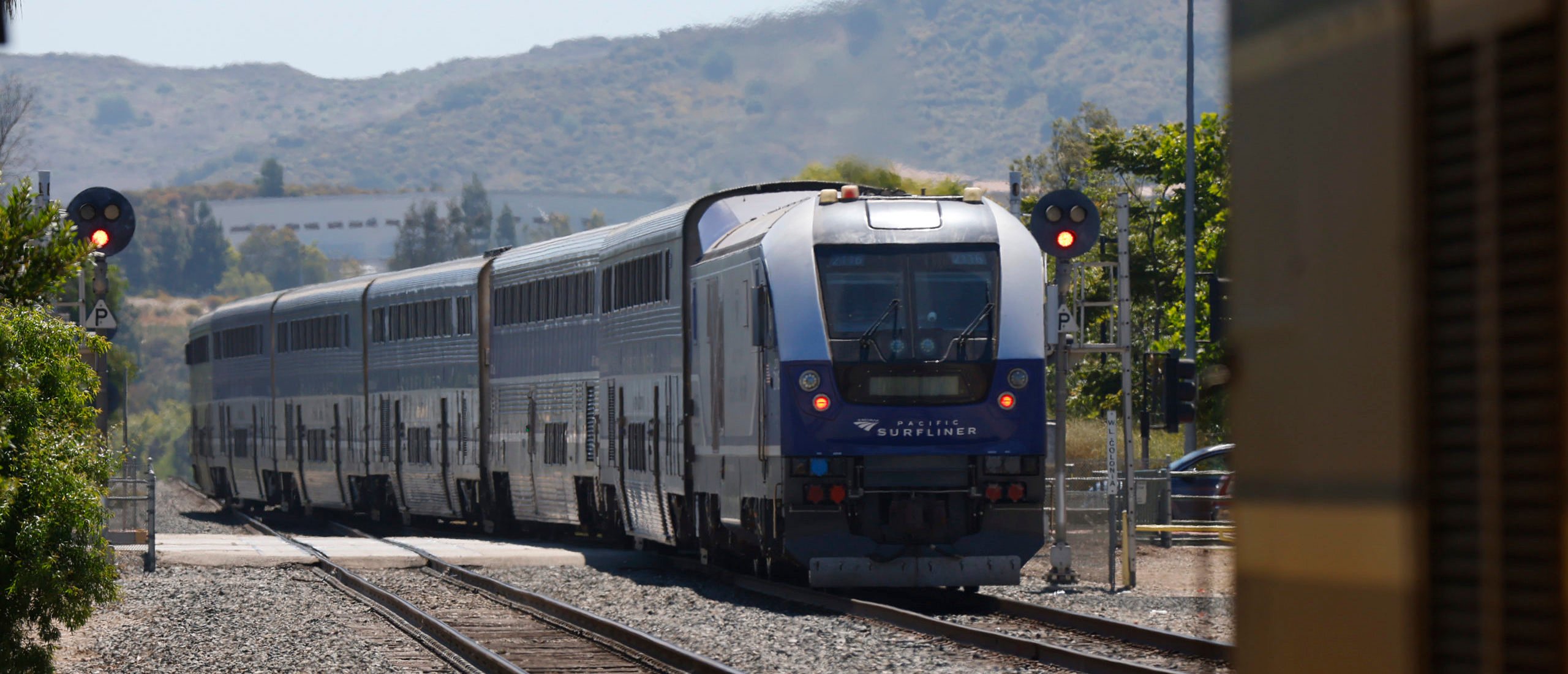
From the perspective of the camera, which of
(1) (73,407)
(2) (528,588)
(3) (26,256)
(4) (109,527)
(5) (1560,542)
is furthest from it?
(4) (109,527)

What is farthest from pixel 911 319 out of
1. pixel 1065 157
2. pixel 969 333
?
pixel 1065 157

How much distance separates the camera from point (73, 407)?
13.2 metres

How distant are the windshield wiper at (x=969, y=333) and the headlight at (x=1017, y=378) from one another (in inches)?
17.6

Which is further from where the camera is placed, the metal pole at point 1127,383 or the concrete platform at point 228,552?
the concrete platform at point 228,552

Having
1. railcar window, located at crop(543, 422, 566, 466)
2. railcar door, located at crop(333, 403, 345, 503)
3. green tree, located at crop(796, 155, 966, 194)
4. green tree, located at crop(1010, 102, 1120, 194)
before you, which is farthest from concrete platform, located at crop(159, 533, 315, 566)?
green tree, located at crop(1010, 102, 1120, 194)

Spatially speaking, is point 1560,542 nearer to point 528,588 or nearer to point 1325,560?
point 1325,560

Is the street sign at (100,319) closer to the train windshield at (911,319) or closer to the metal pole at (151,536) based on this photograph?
the metal pole at (151,536)

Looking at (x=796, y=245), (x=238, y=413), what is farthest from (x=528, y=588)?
(x=238, y=413)

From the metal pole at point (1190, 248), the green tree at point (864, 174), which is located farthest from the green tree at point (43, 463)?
the green tree at point (864, 174)

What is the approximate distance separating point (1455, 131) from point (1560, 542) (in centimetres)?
67

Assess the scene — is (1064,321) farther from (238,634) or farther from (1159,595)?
(238,634)

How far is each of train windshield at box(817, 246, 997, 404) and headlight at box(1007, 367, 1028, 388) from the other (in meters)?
0.19

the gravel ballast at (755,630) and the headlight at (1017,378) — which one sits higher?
the headlight at (1017,378)

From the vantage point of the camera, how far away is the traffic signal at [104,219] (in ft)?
65.2
